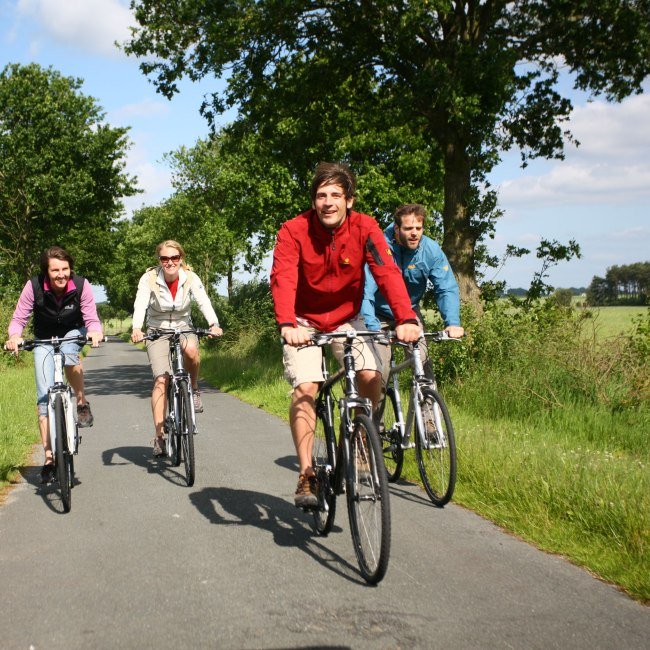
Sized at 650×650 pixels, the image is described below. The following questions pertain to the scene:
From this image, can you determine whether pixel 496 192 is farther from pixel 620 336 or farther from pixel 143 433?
pixel 143 433

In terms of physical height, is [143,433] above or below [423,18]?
below

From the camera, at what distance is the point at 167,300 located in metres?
7.48

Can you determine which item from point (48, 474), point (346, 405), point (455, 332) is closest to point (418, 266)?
point (455, 332)

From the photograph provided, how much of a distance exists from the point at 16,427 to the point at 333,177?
6823 millimetres

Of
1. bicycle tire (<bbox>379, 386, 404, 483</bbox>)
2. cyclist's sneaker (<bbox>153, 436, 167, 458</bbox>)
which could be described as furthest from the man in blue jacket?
cyclist's sneaker (<bbox>153, 436, 167, 458</bbox>)

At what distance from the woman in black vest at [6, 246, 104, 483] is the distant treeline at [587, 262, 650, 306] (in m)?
6.73

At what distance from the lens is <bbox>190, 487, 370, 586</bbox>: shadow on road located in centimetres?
449

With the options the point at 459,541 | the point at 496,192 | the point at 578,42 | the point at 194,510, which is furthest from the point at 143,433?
the point at 578,42

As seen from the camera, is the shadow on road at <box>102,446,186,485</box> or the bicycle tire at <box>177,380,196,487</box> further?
the shadow on road at <box>102,446,186,485</box>

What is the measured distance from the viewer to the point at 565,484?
5352 mm

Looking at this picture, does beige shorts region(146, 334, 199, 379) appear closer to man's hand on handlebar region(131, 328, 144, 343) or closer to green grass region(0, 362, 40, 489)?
man's hand on handlebar region(131, 328, 144, 343)

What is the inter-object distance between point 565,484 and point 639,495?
0.55 m

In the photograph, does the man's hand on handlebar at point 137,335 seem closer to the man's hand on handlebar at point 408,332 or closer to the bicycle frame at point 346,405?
the bicycle frame at point 346,405

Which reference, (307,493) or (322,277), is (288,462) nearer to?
(307,493)
